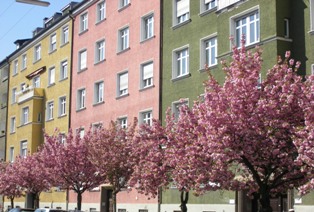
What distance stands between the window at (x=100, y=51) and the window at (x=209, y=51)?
480 inches

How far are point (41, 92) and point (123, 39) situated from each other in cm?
1475

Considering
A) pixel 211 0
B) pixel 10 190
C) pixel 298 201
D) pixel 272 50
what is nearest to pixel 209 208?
pixel 298 201

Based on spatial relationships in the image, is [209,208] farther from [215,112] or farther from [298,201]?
[215,112]

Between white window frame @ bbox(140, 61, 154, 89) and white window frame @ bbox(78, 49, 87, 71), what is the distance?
8.58m

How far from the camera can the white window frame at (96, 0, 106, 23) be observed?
41.4 m

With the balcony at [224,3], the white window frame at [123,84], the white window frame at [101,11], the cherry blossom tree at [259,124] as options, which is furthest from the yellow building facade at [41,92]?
the cherry blossom tree at [259,124]

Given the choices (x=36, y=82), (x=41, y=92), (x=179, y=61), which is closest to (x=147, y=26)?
(x=179, y=61)

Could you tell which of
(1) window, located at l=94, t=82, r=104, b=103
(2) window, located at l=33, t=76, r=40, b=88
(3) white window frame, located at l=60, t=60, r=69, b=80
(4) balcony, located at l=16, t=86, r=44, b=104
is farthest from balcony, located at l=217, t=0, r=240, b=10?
(2) window, located at l=33, t=76, r=40, b=88

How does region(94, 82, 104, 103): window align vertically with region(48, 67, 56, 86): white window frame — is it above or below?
below

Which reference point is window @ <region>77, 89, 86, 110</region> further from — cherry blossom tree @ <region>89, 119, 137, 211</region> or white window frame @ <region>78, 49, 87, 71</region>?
cherry blossom tree @ <region>89, 119, 137, 211</region>

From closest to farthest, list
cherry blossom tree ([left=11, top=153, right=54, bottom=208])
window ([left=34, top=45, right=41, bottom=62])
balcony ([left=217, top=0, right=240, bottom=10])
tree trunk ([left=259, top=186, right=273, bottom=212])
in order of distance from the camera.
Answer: tree trunk ([left=259, top=186, right=273, bottom=212]), balcony ([left=217, top=0, right=240, bottom=10]), cherry blossom tree ([left=11, top=153, right=54, bottom=208]), window ([left=34, top=45, right=41, bottom=62])

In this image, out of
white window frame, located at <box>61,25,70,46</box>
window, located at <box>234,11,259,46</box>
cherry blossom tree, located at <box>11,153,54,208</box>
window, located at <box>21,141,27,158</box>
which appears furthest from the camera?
window, located at <box>21,141,27,158</box>

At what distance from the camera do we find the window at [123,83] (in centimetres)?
3721

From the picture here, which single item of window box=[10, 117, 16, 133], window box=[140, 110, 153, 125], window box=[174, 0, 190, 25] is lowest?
window box=[140, 110, 153, 125]
